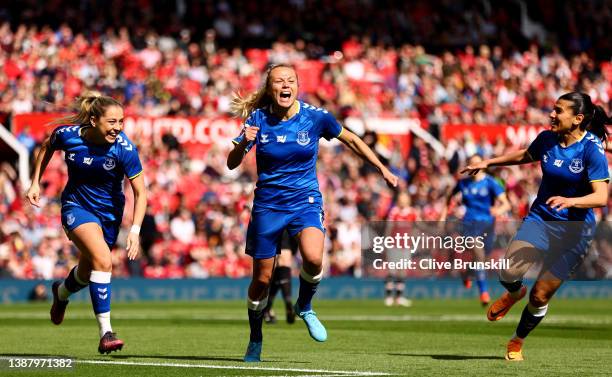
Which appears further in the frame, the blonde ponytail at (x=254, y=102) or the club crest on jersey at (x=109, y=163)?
the club crest on jersey at (x=109, y=163)

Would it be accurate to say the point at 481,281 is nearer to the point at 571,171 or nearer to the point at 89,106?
the point at 571,171

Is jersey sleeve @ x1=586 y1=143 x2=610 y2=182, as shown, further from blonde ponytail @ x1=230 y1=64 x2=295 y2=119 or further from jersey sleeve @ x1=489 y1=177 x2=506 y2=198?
jersey sleeve @ x1=489 y1=177 x2=506 y2=198

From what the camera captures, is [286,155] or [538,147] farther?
[538,147]

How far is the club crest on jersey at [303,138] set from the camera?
11594mm

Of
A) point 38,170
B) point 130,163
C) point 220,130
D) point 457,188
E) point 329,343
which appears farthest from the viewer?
point 220,130

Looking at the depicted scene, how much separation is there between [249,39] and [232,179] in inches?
268

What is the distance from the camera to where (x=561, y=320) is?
19.4 metres

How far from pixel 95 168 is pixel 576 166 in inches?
174

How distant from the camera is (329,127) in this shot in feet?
38.7

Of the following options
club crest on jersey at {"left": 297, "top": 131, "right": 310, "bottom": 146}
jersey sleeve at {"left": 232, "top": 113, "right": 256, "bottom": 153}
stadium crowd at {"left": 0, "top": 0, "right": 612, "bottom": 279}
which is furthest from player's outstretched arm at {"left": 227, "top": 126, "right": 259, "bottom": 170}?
stadium crowd at {"left": 0, "top": 0, "right": 612, "bottom": 279}

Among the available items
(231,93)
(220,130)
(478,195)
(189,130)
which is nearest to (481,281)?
(478,195)

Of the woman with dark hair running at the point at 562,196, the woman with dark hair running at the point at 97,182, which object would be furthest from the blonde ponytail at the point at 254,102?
the woman with dark hair running at the point at 562,196

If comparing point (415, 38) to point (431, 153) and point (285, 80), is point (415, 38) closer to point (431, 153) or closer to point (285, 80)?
point (431, 153)
